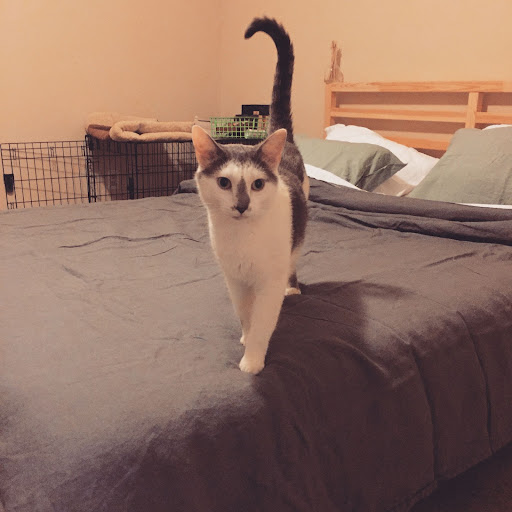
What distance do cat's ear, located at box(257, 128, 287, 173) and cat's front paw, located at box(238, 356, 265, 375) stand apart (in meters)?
0.37

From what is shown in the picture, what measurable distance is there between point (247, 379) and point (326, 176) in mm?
1530

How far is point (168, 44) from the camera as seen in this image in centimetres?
370

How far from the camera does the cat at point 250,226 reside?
2.94 ft

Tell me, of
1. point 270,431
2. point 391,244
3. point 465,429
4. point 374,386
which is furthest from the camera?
point 391,244

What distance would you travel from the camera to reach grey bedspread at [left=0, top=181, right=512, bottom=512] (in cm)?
71

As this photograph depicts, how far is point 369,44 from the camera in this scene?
2.87 metres

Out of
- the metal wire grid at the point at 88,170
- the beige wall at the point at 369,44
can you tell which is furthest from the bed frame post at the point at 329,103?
the metal wire grid at the point at 88,170

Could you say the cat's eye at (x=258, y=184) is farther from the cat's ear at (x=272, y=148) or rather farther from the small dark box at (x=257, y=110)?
the small dark box at (x=257, y=110)

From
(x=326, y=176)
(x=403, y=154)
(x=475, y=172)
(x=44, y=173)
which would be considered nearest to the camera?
(x=475, y=172)

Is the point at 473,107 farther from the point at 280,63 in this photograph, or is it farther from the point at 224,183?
the point at 224,183

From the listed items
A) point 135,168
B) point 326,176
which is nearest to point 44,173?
point 135,168

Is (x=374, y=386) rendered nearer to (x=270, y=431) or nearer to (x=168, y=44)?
(x=270, y=431)

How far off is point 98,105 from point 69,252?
225cm

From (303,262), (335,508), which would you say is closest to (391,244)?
(303,262)
